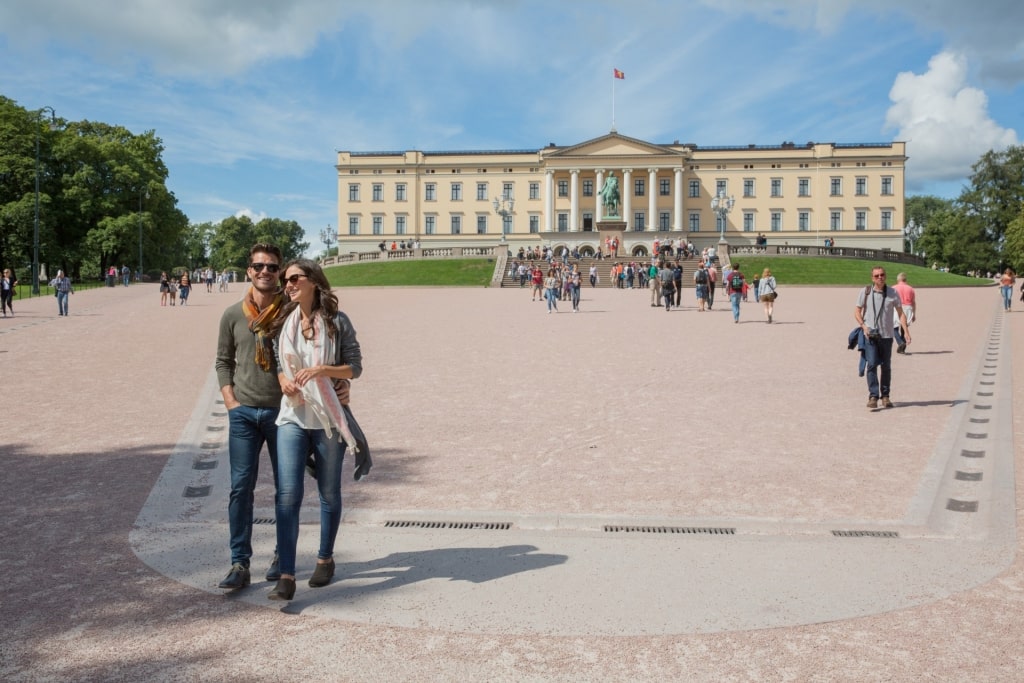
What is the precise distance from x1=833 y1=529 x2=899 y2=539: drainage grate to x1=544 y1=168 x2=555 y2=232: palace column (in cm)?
9411

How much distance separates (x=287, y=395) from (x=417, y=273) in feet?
200

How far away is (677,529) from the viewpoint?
632 centimetres

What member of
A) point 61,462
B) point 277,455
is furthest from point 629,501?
point 61,462

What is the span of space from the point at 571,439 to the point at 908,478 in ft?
10.9

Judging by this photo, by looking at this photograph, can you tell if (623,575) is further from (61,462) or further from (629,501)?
(61,462)

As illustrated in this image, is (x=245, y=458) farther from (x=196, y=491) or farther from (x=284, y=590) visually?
(x=196, y=491)

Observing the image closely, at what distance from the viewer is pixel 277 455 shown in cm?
493

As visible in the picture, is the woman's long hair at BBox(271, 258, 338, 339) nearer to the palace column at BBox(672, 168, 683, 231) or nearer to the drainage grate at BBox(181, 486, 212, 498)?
the drainage grate at BBox(181, 486, 212, 498)

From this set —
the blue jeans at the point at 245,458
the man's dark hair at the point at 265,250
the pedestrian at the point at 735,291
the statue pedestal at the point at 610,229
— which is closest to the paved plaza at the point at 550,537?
the blue jeans at the point at 245,458

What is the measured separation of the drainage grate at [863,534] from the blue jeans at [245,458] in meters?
3.82

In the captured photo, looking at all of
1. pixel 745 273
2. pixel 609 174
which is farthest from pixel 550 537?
pixel 609 174

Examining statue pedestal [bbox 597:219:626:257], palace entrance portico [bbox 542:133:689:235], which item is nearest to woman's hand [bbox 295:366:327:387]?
statue pedestal [bbox 597:219:626:257]

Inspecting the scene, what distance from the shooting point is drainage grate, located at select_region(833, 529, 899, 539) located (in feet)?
20.1

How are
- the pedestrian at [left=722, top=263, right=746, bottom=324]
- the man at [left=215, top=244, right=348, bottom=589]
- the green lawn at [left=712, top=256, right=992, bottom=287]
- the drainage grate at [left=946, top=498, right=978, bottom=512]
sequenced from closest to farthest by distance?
the man at [left=215, top=244, right=348, bottom=589] < the drainage grate at [left=946, top=498, right=978, bottom=512] < the pedestrian at [left=722, top=263, right=746, bottom=324] < the green lawn at [left=712, top=256, right=992, bottom=287]
